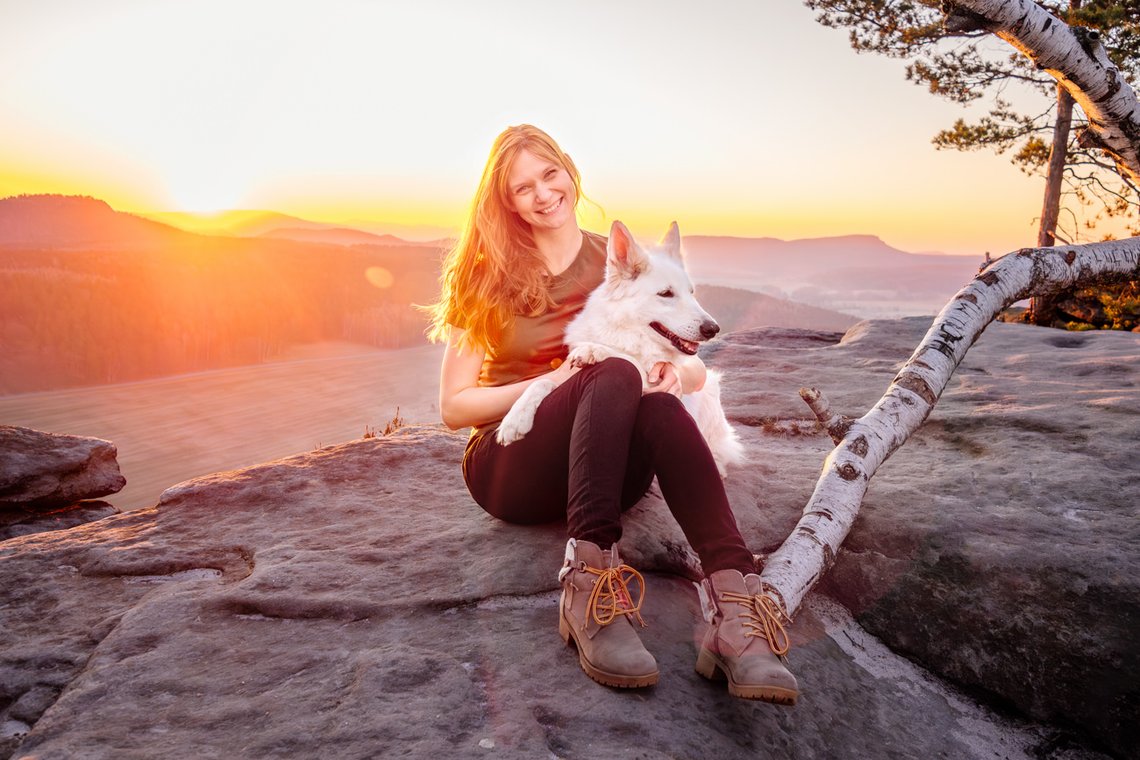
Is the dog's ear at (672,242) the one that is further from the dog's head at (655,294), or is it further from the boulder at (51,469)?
the boulder at (51,469)

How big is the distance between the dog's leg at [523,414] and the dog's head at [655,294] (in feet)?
2.93

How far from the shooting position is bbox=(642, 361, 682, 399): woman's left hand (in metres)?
3.06

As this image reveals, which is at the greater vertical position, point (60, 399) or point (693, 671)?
point (693, 671)

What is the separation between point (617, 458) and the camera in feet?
8.11

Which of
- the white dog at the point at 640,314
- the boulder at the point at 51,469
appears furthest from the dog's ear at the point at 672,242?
the boulder at the point at 51,469

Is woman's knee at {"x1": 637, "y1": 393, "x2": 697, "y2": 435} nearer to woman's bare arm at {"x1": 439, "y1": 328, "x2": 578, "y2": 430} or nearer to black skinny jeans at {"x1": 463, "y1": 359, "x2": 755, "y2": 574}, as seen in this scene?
black skinny jeans at {"x1": 463, "y1": 359, "x2": 755, "y2": 574}

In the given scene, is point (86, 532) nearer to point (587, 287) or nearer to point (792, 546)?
point (587, 287)

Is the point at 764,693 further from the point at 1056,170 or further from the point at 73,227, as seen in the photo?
the point at 73,227

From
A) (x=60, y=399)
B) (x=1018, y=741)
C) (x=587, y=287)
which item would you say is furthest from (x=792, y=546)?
(x=60, y=399)

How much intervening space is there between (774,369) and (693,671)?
5.61 m

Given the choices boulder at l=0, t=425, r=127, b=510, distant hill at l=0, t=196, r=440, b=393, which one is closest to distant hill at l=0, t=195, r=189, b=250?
distant hill at l=0, t=196, r=440, b=393

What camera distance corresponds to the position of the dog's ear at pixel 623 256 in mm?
3471

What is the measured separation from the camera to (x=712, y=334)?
3.41 meters

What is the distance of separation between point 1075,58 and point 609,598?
3.94 metres
